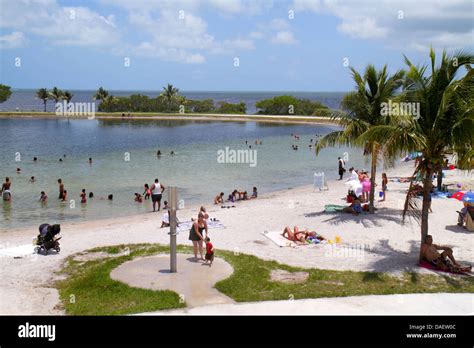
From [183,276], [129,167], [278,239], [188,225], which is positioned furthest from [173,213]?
[129,167]

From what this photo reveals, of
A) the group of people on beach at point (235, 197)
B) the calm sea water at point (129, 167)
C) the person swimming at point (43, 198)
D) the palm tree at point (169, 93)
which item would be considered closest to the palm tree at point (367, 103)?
the group of people on beach at point (235, 197)

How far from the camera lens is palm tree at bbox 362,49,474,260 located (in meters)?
11.4

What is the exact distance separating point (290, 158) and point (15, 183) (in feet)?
77.2

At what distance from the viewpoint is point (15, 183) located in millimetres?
30547

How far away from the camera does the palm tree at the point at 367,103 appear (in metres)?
17.5

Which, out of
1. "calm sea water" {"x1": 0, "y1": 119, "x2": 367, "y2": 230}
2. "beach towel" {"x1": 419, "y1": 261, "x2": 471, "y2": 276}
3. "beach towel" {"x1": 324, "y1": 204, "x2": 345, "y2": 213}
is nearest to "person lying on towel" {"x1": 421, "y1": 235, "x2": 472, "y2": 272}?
"beach towel" {"x1": 419, "y1": 261, "x2": 471, "y2": 276}

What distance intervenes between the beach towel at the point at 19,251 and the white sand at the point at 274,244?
1.15ft

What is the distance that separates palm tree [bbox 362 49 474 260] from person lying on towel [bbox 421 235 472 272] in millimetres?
952

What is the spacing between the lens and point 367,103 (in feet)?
58.1

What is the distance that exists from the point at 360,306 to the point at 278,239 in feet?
19.3

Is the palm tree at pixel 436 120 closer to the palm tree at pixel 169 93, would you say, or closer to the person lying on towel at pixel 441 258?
the person lying on towel at pixel 441 258

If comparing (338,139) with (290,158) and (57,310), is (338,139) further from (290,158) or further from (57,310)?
(290,158)
